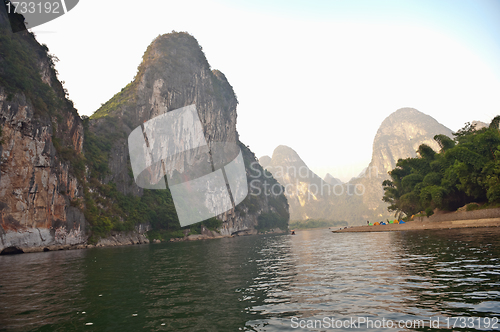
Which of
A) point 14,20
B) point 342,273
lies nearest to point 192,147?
point 14,20

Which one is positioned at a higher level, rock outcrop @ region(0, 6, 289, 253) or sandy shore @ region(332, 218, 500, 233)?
rock outcrop @ region(0, 6, 289, 253)

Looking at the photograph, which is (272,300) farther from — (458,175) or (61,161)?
(61,161)

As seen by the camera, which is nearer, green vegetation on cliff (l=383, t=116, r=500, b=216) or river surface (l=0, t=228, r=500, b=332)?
river surface (l=0, t=228, r=500, b=332)

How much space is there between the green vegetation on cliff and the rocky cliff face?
6895cm

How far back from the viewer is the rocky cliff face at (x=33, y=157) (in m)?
46.6

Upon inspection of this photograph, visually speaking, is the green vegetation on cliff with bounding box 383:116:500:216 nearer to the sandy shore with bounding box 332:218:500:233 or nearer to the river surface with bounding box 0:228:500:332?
the sandy shore with bounding box 332:218:500:233

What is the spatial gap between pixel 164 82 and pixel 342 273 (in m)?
132

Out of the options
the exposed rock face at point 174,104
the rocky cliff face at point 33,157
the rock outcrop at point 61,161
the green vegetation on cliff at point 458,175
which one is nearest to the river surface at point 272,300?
the green vegetation on cliff at point 458,175

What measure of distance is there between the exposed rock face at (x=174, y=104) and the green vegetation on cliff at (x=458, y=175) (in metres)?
75.5

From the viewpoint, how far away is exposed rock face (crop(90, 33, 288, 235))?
4060 inches

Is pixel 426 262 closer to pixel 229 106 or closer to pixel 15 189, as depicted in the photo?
pixel 15 189
